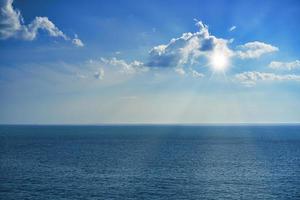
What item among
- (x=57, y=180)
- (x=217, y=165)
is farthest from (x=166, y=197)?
(x=217, y=165)

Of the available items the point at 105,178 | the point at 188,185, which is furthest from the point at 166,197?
the point at 105,178

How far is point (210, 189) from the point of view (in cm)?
7400

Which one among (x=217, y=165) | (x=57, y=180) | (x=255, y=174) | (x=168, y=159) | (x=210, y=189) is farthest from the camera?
(x=168, y=159)

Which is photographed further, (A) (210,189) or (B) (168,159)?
(B) (168,159)

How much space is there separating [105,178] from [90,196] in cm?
1714

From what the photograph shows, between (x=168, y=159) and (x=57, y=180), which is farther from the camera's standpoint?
(x=168, y=159)

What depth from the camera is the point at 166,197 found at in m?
67.0

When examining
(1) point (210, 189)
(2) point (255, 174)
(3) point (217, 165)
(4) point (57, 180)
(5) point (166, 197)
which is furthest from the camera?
(3) point (217, 165)

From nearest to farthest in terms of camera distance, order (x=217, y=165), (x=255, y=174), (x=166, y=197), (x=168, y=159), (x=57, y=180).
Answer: (x=166, y=197), (x=57, y=180), (x=255, y=174), (x=217, y=165), (x=168, y=159)

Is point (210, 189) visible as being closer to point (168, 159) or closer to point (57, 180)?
point (57, 180)

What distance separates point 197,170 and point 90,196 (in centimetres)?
3814

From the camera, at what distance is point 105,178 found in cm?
8475

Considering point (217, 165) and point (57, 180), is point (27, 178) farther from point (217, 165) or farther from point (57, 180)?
point (217, 165)

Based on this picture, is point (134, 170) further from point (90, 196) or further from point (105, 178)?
point (90, 196)
